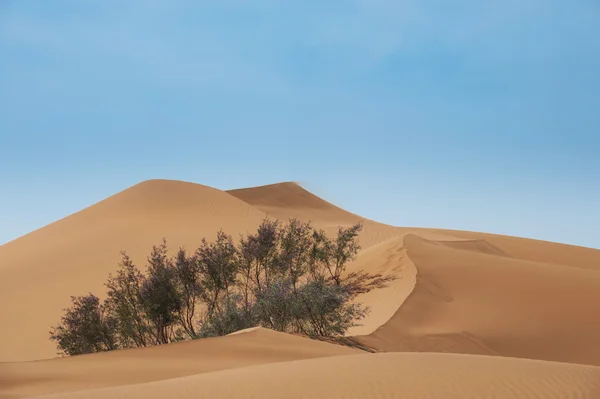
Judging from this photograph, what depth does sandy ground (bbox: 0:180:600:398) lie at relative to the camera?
10.0 meters

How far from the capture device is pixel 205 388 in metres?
9.42

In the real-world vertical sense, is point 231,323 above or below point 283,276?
below

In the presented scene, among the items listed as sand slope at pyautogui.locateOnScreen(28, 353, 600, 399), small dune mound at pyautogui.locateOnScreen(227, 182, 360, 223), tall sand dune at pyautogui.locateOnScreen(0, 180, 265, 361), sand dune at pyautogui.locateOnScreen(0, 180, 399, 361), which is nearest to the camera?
sand slope at pyautogui.locateOnScreen(28, 353, 600, 399)

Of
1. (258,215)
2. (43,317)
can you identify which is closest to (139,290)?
(43,317)

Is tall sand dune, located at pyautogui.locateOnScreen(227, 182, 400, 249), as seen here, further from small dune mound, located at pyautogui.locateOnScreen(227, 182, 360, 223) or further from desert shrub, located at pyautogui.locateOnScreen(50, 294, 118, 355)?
desert shrub, located at pyautogui.locateOnScreen(50, 294, 118, 355)

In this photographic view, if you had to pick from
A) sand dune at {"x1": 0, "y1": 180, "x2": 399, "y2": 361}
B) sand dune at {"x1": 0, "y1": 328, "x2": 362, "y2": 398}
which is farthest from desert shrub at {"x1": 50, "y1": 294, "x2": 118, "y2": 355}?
sand dune at {"x1": 0, "y1": 180, "x2": 399, "y2": 361}

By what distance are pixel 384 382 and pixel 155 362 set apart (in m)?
5.70

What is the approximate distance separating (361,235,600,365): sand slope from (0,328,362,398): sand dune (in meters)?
4.55

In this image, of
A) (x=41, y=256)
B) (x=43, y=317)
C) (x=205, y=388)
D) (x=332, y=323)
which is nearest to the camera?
(x=205, y=388)

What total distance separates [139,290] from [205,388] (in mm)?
9458

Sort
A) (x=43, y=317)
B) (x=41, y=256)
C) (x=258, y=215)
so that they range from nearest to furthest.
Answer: (x=43, y=317)
(x=41, y=256)
(x=258, y=215)

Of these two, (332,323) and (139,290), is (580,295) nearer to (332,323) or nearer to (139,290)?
(332,323)

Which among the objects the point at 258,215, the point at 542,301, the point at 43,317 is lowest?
the point at 43,317

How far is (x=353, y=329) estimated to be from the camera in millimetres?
22344
